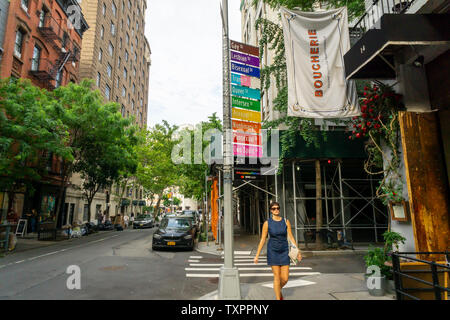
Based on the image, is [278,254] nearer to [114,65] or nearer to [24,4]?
[24,4]

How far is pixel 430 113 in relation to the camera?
6023 millimetres

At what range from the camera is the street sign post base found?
18.9 ft

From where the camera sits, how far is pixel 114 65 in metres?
40.3

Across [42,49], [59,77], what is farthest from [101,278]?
[59,77]

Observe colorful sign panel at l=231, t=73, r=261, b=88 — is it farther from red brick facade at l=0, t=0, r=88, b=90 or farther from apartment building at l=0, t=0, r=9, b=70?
apartment building at l=0, t=0, r=9, b=70

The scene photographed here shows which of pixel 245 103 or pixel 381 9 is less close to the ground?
pixel 381 9

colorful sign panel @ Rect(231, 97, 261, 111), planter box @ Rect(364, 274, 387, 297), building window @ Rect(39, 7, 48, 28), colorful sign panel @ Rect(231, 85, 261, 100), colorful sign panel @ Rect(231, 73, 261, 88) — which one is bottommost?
planter box @ Rect(364, 274, 387, 297)

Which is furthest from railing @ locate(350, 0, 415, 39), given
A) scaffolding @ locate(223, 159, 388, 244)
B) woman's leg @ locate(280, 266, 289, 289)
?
scaffolding @ locate(223, 159, 388, 244)

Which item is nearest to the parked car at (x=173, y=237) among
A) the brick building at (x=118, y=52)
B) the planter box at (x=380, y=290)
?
the planter box at (x=380, y=290)

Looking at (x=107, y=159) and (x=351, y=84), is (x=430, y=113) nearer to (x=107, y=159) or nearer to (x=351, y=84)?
(x=351, y=84)

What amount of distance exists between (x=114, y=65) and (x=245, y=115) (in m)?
38.8

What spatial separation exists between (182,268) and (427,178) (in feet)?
24.6

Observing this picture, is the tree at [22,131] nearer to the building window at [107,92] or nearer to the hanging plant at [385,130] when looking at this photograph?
the hanging plant at [385,130]

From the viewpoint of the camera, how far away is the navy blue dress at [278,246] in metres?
5.41
